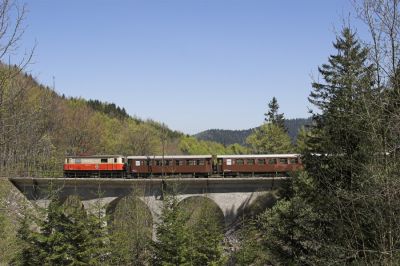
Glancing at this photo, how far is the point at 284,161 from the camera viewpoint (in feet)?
113

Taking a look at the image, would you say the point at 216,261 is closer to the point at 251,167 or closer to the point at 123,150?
the point at 251,167

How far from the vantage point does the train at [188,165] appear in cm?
3453

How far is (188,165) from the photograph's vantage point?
3594 centimetres

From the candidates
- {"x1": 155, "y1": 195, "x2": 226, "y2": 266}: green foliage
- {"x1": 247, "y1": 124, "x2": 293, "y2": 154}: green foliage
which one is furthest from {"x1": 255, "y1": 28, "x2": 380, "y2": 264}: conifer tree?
{"x1": 247, "y1": 124, "x2": 293, "y2": 154}: green foliage

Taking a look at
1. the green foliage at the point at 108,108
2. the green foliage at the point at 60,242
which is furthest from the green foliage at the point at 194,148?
the green foliage at the point at 60,242

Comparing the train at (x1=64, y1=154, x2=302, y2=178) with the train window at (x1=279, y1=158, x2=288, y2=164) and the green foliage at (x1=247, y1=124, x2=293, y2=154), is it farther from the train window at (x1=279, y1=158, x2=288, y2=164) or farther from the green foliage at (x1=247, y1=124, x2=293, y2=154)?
the green foliage at (x1=247, y1=124, x2=293, y2=154)

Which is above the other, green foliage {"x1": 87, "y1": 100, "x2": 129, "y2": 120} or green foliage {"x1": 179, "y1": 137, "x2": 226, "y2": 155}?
green foliage {"x1": 87, "y1": 100, "x2": 129, "y2": 120}

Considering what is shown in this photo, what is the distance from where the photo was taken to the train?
34.5 meters

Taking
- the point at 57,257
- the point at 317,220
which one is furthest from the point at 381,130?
the point at 57,257

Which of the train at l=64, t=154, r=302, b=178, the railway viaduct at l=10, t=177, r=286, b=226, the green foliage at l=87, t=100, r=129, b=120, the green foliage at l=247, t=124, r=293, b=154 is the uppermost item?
the green foliage at l=87, t=100, r=129, b=120

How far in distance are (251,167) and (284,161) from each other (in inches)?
114

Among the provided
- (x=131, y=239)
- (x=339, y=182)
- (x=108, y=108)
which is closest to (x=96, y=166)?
(x=131, y=239)

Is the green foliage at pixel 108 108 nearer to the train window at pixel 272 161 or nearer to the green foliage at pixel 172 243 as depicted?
the train window at pixel 272 161

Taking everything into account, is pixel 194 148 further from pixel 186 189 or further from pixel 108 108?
pixel 186 189
